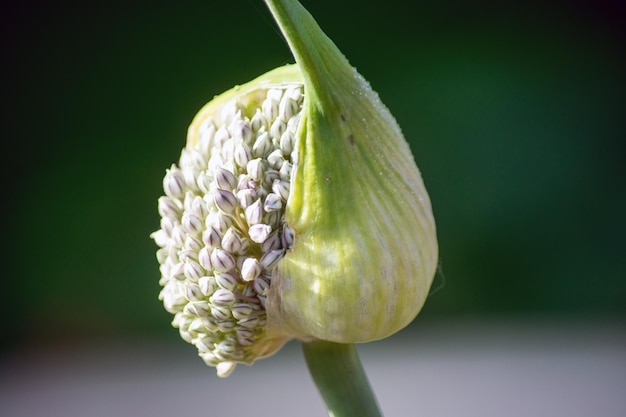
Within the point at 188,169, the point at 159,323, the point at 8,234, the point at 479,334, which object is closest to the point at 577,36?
the point at 479,334

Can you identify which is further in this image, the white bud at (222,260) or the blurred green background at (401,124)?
the blurred green background at (401,124)

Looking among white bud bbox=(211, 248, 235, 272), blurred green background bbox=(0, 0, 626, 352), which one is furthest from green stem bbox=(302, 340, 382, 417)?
blurred green background bbox=(0, 0, 626, 352)

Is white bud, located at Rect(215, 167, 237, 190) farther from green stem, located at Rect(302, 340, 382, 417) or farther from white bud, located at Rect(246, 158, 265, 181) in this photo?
green stem, located at Rect(302, 340, 382, 417)

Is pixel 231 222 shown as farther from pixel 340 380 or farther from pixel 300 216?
pixel 340 380

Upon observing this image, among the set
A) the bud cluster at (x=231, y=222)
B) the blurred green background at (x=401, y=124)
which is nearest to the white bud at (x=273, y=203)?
the bud cluster at (x=231, y=222)

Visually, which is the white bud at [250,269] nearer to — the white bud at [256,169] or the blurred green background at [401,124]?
the white bud at [256,169]
